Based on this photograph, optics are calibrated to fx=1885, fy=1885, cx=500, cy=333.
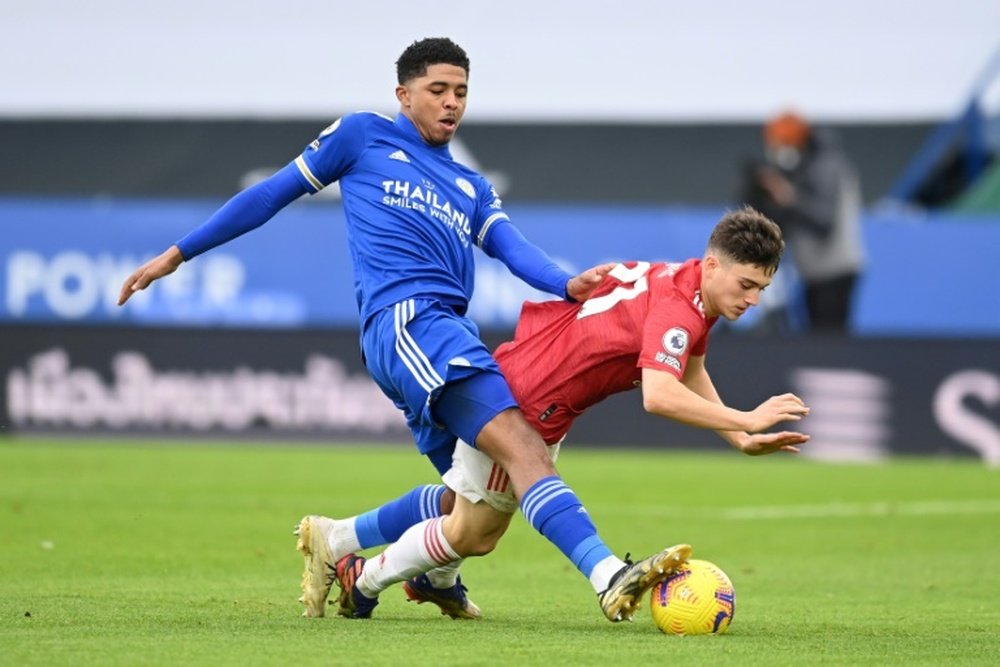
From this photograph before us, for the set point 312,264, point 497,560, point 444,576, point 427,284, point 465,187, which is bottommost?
point 497,560

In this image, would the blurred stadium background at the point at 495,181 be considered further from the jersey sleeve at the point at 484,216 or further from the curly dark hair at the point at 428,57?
the curly dark hair at the point at 428,57

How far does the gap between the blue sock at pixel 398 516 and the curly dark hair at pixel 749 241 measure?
5.65 feet

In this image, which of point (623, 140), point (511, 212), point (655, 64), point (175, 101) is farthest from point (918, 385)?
point (175, 101)

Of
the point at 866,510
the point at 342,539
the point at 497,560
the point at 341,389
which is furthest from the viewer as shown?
the point at 341,389

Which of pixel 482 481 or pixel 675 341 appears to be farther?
pixel 482 481

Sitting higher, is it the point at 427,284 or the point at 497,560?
the point at 427,284

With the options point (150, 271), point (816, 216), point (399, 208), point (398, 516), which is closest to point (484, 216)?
point (399, 208)

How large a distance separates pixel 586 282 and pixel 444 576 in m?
1.36

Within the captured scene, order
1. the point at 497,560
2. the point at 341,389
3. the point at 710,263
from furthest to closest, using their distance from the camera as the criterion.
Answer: the point at 341,389
the point at 497,560
the point at 710,263

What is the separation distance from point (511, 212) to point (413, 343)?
14.0 metres

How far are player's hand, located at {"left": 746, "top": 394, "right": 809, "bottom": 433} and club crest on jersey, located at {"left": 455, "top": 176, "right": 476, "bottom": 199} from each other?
1830 millimetres

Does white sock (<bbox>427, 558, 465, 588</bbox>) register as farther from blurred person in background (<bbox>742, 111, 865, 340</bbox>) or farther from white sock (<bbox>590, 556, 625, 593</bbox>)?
blurred person in background (<bbox>742, 111, 865, 340</bbox>)

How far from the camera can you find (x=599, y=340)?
7.28m

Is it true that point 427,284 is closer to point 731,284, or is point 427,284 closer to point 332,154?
point 332,154
